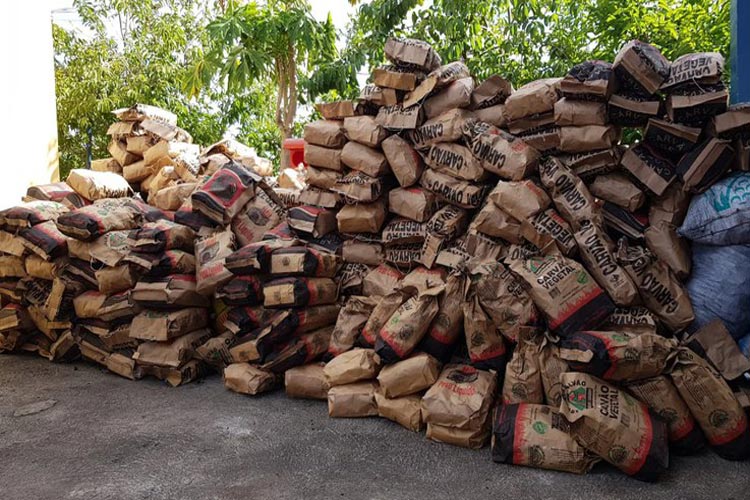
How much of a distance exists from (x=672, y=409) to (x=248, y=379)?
7.52 ft

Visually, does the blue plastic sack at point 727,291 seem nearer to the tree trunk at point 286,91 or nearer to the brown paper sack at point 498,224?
the brown paper sack at point 498,224

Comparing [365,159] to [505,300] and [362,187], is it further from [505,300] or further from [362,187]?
[505,300]

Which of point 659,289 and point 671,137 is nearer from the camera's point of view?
point 659,289

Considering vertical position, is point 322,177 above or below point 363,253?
above

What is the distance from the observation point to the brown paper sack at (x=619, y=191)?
10.8 feet

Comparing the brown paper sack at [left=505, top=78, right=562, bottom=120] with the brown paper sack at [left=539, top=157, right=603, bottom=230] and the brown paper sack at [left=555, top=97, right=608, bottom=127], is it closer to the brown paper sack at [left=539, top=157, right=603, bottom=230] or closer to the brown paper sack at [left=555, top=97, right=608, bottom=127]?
the brown paper sack at [left=555, top=97, right=608, bottom=127]

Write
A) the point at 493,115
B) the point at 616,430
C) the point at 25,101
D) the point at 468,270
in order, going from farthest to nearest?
the point at 25,101
the point at 493,115
the point at 468,270
the point at 616,430

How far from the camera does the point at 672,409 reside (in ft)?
9.00

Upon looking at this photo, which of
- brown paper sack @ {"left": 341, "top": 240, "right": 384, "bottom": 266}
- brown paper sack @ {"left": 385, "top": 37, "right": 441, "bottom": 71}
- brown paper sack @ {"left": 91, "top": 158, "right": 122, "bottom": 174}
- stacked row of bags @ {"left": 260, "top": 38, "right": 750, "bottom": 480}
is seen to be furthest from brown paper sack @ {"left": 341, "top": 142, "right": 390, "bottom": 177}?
brown paper sack @ {"left": 91, "top": 158, "right": 122, "bottom": 174}

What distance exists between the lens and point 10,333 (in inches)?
184

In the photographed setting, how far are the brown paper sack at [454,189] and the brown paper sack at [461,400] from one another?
3.36ft

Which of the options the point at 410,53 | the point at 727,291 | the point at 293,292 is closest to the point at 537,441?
the point at 727,291

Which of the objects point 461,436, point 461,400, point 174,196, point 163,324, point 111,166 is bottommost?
point 461,436

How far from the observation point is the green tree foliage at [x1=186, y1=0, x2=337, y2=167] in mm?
8062
